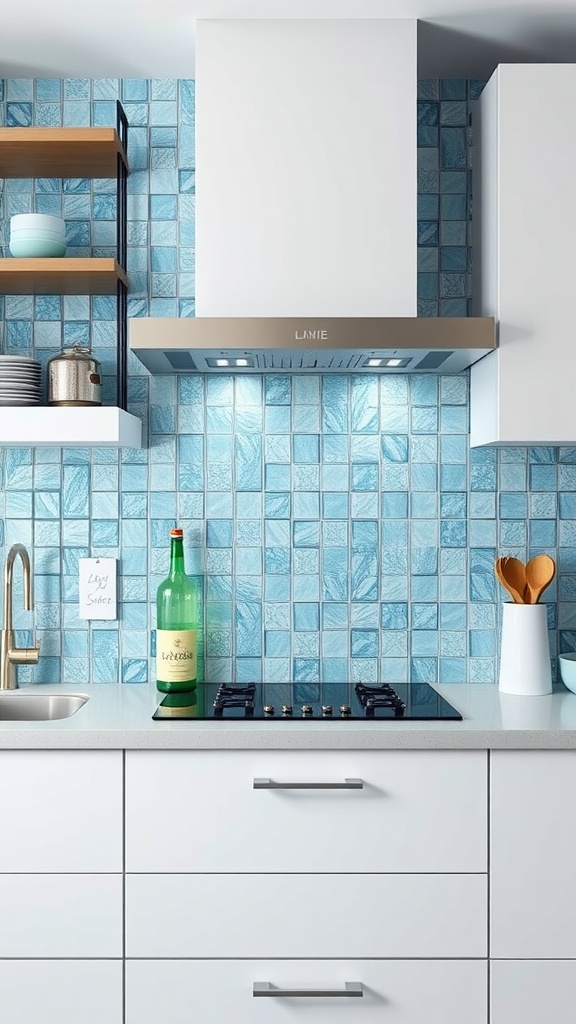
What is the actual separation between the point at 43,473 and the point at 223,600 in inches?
23.4

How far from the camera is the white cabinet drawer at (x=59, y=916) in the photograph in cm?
195

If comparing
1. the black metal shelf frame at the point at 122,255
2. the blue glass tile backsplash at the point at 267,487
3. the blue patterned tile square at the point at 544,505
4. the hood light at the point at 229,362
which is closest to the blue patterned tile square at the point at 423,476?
the blue glass tile backsplash at the point at 267,487

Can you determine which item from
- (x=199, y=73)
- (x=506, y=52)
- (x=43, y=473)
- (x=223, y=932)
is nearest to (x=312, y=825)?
(x=223, y=932)

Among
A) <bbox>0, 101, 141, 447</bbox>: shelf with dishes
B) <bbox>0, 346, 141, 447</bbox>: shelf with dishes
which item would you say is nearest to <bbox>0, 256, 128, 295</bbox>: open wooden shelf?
<bbox>0, 101, 141, 447</bbox>: shelf with dishes

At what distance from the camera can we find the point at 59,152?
2277 millimetres

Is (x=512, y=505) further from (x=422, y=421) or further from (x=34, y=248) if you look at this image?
(x=34, y=248)

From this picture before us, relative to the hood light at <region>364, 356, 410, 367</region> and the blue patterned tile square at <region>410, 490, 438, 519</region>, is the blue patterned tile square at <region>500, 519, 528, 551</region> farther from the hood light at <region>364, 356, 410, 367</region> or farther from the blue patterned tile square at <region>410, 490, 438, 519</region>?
the hood light at <region>364, 356, 410, 367</region>

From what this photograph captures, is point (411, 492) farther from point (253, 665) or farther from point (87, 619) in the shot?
point (87, 619)

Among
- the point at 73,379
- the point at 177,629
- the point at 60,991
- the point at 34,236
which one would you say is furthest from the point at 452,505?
the point at 60,991

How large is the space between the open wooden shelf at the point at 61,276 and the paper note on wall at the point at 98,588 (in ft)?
2.35

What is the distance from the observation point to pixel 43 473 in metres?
2.49

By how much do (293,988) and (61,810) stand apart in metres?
0.62

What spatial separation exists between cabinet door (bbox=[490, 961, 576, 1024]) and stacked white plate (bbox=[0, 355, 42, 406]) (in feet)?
5.54

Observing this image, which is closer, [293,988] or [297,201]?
[293,988]
